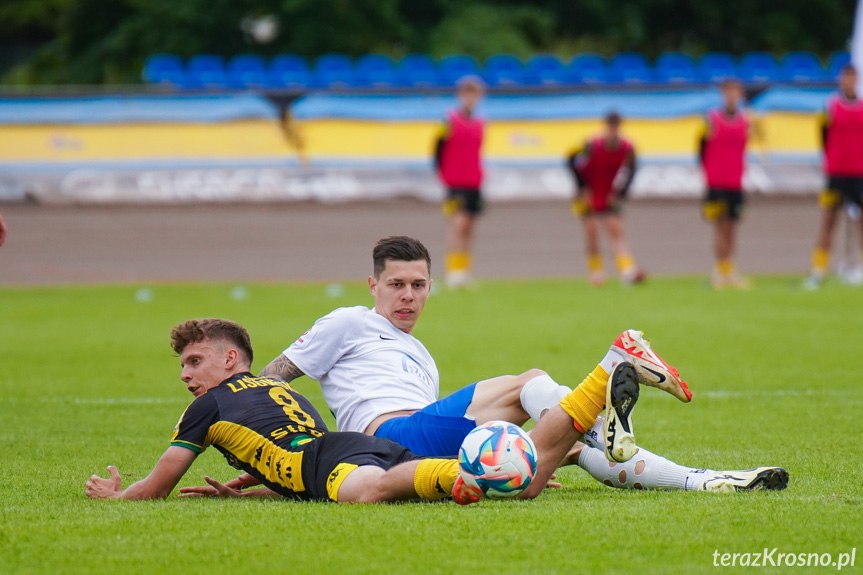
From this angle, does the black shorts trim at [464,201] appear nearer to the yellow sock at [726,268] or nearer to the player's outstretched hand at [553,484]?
the yellow sock at [726,268]

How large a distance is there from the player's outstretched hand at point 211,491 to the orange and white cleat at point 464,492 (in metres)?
1.03

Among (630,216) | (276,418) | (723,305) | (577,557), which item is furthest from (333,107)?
(577,557)

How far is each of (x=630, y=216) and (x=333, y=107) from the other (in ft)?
18.0

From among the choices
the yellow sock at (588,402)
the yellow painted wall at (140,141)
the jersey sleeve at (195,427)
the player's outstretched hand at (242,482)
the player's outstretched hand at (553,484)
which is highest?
the yellow painted wall at (140,141)

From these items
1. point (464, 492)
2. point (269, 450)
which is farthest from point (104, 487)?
point (464, 492)

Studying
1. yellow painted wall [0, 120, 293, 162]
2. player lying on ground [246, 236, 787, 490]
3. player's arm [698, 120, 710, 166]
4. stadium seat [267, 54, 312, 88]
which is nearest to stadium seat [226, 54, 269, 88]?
stadium seat [267, 54, 312, 88]

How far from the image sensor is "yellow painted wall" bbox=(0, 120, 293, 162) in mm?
18094

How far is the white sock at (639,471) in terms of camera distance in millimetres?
4672

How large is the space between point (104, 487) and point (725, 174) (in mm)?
12084

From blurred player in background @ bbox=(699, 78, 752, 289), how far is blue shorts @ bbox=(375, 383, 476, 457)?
10975 millimetres

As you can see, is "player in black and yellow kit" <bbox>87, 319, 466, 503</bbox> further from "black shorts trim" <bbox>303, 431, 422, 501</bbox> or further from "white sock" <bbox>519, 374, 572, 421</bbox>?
"white sock" <bbox>519, 374, 572, 421</bbox>

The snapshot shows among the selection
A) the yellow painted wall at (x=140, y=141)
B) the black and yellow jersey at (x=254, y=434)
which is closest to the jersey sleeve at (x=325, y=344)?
the black and yellow jersey at (x=254, y=434)

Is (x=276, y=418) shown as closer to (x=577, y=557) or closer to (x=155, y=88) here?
(x=577, y=557)

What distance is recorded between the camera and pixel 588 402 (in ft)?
14.5
